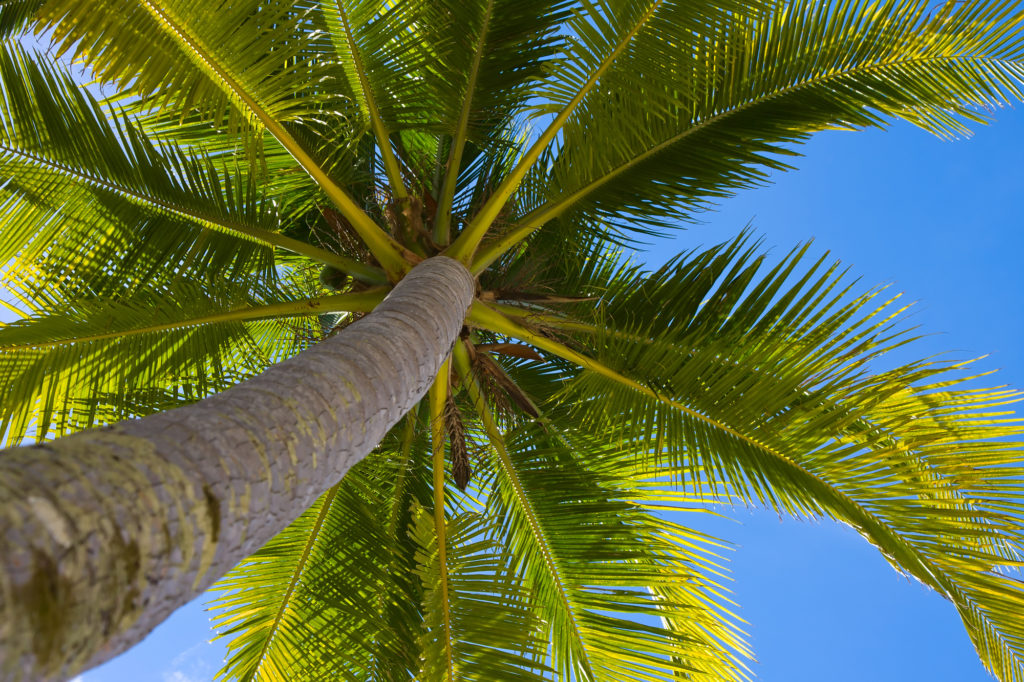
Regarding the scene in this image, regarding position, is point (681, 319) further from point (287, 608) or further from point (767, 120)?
point (287, 608)

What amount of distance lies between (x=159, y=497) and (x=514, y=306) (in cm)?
335

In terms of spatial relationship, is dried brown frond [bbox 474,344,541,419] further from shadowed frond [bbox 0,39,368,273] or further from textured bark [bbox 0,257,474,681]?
textured bark [bbox 0,257,474,681]

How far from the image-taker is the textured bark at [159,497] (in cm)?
106

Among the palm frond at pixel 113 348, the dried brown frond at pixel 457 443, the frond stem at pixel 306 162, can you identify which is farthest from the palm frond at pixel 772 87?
the palm frond at pixel 113 348

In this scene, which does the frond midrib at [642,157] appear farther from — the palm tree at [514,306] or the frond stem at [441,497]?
the frond stem at [441,497]

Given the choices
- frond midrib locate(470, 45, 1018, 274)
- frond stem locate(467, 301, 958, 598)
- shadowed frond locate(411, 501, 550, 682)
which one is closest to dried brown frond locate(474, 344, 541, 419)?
frond stem locate(467, 301, 958, 598)

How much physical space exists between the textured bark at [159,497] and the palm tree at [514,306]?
423 mm

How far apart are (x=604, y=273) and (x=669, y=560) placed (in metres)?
2.16

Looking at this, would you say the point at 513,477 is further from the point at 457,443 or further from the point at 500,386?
the point at 500,386

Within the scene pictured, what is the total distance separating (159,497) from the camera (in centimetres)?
135

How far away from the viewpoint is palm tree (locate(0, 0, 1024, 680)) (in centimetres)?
319

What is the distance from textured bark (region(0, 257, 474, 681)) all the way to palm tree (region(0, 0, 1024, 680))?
1.39 ft

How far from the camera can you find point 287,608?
4.18 meters

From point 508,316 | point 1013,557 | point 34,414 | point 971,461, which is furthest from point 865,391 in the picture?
point 34,414
